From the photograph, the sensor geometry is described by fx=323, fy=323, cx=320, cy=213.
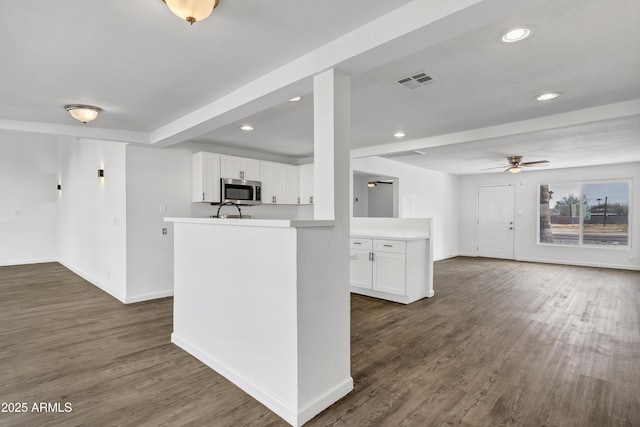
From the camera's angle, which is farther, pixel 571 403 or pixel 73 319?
pixel 73 319

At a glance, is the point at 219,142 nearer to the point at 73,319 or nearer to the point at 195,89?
the point at 195,89

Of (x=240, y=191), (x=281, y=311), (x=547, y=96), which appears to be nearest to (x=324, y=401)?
(x=281, y=311)

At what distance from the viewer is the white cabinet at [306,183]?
6.36 metres

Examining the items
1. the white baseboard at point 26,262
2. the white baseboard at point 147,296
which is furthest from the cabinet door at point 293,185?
the white baseboard at point 26,262

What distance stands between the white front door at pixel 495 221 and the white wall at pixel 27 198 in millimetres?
11156

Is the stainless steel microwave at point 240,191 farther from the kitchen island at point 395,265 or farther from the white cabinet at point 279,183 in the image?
the kitchen island at point 395,265

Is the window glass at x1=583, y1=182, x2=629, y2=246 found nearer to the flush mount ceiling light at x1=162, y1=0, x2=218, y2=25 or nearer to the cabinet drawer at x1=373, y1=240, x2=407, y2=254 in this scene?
the cabinet drawer at x1=373, y1=240, x2=407, y2=254

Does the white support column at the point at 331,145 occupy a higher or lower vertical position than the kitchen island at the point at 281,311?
higher

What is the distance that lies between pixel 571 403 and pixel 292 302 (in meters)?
2.01

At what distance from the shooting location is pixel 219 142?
527 centimetres

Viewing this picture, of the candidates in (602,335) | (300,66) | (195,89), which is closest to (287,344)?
(300,66)

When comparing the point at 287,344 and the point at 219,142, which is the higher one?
the point at 219,142

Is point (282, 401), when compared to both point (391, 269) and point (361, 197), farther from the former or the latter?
point (361, 197)

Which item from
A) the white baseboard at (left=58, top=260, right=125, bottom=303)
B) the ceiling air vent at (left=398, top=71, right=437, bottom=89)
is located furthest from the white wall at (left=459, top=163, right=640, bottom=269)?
the white baseboard at (left=58, top=260, right=125, bottom=303)
